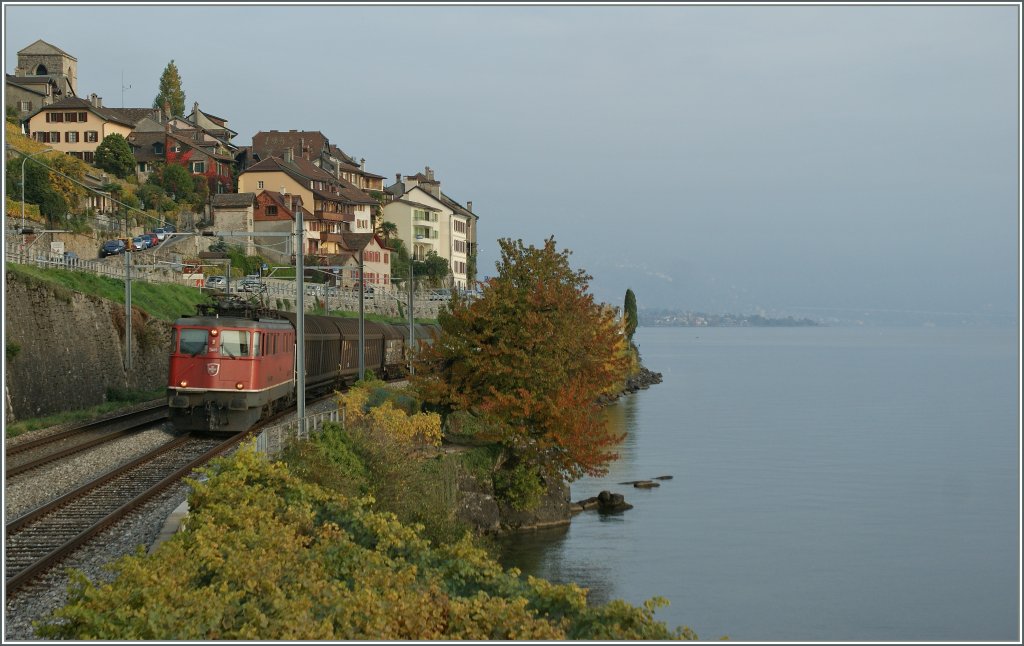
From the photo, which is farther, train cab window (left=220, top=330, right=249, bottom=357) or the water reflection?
train cab window (left=220, top=330, right=249, bottom=357)

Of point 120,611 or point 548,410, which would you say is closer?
point 120,611

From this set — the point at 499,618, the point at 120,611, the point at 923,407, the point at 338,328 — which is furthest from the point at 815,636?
the point at 923,407

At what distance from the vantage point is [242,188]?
361 feet

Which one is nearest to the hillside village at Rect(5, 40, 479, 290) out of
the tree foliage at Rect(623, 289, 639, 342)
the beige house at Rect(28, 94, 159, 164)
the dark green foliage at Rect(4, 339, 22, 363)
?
the beige house at Rect(28, 94, 159, 164)

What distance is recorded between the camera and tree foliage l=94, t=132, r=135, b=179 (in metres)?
99.2

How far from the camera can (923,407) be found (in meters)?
85.6

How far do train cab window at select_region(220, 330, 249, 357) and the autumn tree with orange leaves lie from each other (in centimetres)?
665

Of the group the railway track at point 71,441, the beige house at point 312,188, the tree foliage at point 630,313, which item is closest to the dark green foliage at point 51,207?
the railway track at point 71,441

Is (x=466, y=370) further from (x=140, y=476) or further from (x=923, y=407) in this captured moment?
(x=923, y=407)

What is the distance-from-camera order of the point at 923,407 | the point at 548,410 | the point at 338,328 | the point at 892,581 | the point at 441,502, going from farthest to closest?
the point at 923,407, the point at 338,328, the point at 548,410, the point at 892,581, the point at 441,502

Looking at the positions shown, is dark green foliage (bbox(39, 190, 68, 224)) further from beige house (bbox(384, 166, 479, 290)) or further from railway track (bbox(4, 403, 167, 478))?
beige house (bbox(384, 166, 479, 290))

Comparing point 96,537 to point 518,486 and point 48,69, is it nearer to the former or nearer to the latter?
point 518,486

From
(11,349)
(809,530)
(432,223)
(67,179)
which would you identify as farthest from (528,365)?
(432,223)

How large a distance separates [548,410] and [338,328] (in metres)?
17.4
